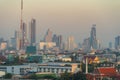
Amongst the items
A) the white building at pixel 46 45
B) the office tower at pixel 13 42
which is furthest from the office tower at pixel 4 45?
the white building at pixel 46 45

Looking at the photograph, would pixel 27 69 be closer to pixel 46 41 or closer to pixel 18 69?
pixel 18 69

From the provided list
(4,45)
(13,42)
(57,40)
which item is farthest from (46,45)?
(4,45)

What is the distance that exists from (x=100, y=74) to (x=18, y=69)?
506 cm

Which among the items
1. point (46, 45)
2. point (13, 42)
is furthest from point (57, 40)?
point (13, 42)

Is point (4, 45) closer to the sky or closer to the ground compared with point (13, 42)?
closer to the ground

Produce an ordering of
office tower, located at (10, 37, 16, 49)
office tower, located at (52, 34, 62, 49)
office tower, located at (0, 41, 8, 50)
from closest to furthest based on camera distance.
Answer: office tower, located at (0, 41, 8, 50) → office tower, located at (10, 37, 16, 49) → office tower, located at (52, 34, 62, 49)

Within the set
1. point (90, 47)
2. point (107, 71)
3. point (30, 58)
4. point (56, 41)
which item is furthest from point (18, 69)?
point (56, 41)

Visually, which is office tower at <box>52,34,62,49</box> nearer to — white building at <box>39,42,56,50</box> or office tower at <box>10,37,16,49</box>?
white building at <box>39,42,56,50</box>

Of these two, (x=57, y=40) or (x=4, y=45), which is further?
(x=57, y=40)

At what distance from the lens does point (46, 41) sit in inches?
1984

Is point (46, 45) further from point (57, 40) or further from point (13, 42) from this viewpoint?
point (13, 42)

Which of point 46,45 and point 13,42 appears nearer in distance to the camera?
point 13,42

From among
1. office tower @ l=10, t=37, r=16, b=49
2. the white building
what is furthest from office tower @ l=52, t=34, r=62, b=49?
office tower @ l=10, t=37, r=16, b=49

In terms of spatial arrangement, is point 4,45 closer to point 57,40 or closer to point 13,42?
point 13,42
